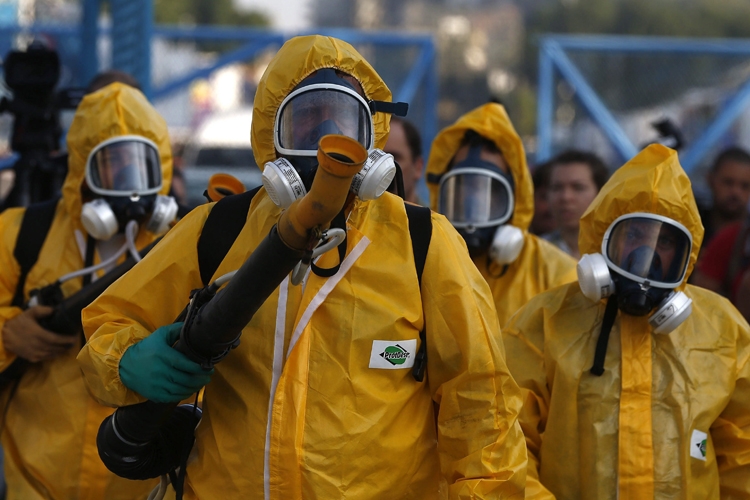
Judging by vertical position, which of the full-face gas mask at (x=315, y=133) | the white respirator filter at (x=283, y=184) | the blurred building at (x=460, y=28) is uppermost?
the full-face gas mask at (x=315, y=133)

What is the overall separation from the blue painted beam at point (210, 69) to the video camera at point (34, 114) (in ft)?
16.4

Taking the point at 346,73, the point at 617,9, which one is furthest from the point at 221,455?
the point at 617,9

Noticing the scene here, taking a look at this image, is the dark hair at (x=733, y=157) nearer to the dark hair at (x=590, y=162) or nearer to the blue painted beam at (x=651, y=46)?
the dark hair at (x=590, y=162)

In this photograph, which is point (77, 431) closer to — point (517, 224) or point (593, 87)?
point (517, 224)

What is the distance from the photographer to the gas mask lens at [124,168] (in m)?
3.72

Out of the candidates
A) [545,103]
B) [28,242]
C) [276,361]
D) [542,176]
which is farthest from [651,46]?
[276,361]

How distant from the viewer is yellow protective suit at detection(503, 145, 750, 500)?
9.79 feet

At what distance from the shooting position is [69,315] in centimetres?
342

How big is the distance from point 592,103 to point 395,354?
7.58 meters

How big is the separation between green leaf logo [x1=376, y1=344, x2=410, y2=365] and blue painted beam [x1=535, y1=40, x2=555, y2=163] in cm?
709

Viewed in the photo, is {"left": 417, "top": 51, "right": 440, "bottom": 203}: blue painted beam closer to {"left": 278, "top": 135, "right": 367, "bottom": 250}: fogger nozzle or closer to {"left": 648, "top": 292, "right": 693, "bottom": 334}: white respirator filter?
{"left": 648, "top": 292, "right": 693, "bottom": 334}: white respirator filter

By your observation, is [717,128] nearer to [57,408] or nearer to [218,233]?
[57,408]

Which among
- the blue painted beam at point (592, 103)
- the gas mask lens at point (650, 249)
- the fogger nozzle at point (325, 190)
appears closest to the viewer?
the fogger nozzle at point (325, 190)

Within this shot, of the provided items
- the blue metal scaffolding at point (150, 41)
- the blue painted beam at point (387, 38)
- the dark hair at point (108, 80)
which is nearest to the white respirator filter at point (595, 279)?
the dark hair at point (108, 80)
